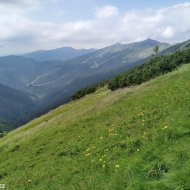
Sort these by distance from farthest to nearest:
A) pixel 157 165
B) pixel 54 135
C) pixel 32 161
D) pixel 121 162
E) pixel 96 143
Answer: pixel 54 135 < pixel 32 161 < pixel 96 143 < pixel 121 162 < pixel 157 165

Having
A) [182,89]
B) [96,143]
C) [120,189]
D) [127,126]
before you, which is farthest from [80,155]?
[182,89]

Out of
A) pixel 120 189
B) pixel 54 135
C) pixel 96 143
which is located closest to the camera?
pixel 120 189

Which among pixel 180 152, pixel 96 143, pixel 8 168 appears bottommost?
pixel 8 168

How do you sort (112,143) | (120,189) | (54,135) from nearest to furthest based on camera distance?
(120,189)
(112,143)
(54,135)

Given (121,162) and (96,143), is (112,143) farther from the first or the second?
(121,162)

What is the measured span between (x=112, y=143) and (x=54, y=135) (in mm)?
10330

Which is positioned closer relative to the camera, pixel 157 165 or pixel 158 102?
pixel 157 165

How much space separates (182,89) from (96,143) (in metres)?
9.77

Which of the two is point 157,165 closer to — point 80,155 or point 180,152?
point 180,152

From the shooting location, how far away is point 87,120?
74.3ft

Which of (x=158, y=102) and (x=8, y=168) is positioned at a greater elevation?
(x=158, y=102)

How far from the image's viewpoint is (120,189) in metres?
7.90

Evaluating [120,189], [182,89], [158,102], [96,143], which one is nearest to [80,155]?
[96,143]

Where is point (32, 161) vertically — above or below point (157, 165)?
below
